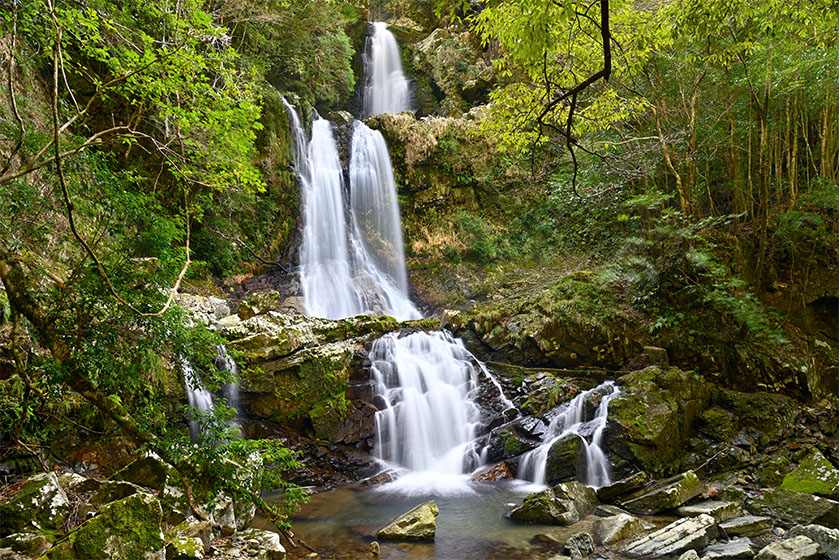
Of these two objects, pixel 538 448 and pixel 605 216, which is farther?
pixel 605 216

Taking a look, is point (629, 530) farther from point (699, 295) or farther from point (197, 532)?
point (699, 295)

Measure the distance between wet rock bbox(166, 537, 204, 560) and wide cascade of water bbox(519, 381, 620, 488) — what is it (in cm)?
500

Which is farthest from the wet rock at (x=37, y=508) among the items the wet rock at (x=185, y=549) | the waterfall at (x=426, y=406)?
the waterfall at (x=426, y=406)

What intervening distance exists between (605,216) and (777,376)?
7.00 meters

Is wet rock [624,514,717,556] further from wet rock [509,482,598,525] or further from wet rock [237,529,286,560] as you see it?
wet rock [237,529,286,560]

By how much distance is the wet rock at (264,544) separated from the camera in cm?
400

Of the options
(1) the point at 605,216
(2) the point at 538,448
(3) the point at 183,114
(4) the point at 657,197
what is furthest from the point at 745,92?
(3) the point at 183,114

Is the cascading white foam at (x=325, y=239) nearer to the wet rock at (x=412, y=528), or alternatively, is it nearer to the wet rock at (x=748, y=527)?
the wet rock at (x=412, y=528)

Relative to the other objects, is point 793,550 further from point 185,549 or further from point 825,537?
point 185,549

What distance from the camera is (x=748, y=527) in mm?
4547

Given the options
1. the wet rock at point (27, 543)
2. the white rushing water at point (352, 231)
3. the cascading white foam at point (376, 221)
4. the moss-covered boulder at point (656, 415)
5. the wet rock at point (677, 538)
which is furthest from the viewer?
the cascading white foam at point (376, 221)

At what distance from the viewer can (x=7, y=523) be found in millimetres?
3301

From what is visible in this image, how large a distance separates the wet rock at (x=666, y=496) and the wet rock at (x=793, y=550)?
1494mm

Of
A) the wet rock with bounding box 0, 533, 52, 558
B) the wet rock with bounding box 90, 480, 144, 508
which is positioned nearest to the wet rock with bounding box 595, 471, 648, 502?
the wet rock with bounding box 90, 480, 144, 508
